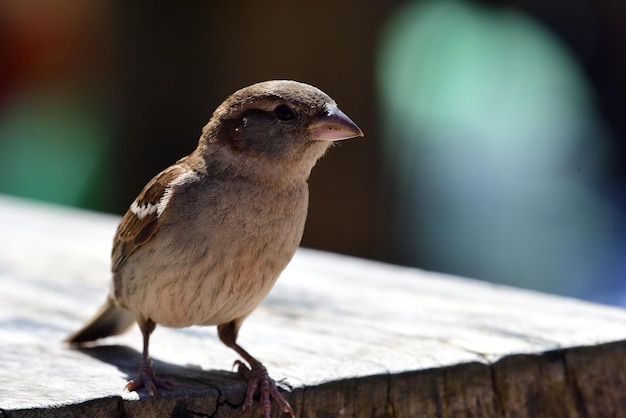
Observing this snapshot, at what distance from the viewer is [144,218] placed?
2.44m

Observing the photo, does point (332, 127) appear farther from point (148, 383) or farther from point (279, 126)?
point (148, 383)

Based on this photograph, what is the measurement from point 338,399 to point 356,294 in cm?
106

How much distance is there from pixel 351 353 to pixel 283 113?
58cm

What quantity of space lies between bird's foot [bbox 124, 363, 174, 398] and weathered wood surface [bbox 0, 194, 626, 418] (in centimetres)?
3

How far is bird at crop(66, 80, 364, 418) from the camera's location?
225 centimetres

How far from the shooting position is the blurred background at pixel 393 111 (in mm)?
5133

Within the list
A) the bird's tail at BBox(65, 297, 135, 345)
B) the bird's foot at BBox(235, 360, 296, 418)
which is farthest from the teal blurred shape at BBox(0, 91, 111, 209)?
the bird's foot at BBox(235, 360, 296, 418)

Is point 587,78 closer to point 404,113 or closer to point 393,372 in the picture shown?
point 404,113

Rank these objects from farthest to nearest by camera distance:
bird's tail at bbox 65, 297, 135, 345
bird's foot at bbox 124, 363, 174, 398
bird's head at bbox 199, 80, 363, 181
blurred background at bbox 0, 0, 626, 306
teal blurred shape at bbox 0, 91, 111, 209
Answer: teal blurred shape at bbox 0, 91, 111, 209
blurred background at bbox 0, 0, 626, 306
bird's tail at bbox 65, 297, 135, 345
bird's head at bbox 199, 80, 363, 181
bird's foot at bbox 124, 363, 174, 398

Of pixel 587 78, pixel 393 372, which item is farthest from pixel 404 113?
pixel 393 372

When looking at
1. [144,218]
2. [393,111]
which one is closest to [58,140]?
[393,111]

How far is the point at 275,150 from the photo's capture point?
7.79ft

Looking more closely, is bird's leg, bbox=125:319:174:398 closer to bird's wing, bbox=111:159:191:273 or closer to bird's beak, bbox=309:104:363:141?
bird's wing, bbox=111:159:191:273

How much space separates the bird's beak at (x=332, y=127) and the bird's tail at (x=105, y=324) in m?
0.71
